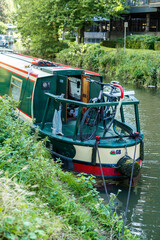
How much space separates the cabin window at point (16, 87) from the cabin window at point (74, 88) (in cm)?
155

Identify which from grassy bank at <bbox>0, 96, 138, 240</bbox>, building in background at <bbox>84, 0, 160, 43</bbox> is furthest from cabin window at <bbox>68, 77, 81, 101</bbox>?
building in background at <bbox>84, 0, 160, 43</bbox>

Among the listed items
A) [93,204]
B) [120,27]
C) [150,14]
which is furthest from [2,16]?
[93,204]

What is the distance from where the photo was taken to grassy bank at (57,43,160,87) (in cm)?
2328

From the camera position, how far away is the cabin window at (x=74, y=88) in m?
10.6

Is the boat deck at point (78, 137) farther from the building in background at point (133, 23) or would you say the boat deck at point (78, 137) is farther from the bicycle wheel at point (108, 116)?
the building in background at point (133, 23)

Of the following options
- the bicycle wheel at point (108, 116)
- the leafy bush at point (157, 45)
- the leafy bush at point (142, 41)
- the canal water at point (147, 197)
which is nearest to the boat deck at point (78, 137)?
the bicycle wheel at point (108, 116)

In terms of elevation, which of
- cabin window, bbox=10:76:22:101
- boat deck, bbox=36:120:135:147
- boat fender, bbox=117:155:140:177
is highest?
cabin window, bbox=10:76:22:101

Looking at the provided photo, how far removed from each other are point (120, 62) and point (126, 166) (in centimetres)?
1962

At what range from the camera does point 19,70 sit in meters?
10.9

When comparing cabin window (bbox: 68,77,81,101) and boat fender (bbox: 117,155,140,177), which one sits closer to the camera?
boat fender (bbox: 117,155,140,177)

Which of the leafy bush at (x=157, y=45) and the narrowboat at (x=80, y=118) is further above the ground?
the leafy bush at (x=157, y=45)

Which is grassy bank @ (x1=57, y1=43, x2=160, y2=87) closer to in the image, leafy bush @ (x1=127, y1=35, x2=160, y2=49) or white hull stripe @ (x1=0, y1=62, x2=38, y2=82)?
leafy bush @ (x1=127, y1=35, x2=160, y2=49)

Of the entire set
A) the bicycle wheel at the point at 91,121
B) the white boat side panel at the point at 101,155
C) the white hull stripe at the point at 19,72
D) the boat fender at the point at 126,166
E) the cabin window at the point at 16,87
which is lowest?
the boat fender at the point at 126,166

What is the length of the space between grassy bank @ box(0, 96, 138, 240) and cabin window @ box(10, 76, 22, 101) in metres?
3.51
